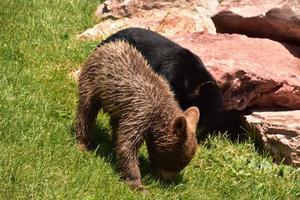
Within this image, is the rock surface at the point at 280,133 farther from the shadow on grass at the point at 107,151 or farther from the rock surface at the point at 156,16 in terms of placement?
the rock surface at the point at 156,16

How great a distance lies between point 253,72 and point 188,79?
904mm

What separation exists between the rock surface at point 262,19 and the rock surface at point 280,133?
1.46 meters

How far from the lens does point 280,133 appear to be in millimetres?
7656

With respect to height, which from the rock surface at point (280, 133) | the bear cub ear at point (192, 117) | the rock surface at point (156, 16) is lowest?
the rock surface at point (280, 133)

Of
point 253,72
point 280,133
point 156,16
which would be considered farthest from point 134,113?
point 156,16

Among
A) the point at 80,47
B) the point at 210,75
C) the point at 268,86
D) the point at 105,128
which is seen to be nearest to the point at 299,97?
the point at 268,86

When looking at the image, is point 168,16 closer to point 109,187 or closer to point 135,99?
point 135,99

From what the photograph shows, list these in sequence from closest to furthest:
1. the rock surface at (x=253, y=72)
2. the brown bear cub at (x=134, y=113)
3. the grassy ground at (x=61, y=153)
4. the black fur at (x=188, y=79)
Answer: the grassy ground at (x=61, y=153) < the brown bear cub at (x=134, y=113) < the black fur at (x=188, y=79) < the rock surface at (x=253, y=72)

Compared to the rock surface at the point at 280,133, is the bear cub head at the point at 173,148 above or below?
above

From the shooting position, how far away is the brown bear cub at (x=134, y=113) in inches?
242

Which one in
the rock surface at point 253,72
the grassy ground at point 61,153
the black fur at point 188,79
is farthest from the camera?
the rock surface at point 253,72

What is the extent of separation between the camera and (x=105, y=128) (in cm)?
738

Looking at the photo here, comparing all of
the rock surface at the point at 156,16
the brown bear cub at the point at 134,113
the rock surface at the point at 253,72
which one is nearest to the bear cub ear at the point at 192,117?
the brown bear cub at the point at 134,113

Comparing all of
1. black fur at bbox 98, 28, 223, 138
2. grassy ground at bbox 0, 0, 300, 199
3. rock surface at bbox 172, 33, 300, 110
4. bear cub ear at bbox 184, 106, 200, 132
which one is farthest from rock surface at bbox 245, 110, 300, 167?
bear cub ear at bbox 184, 106, 200, 132
